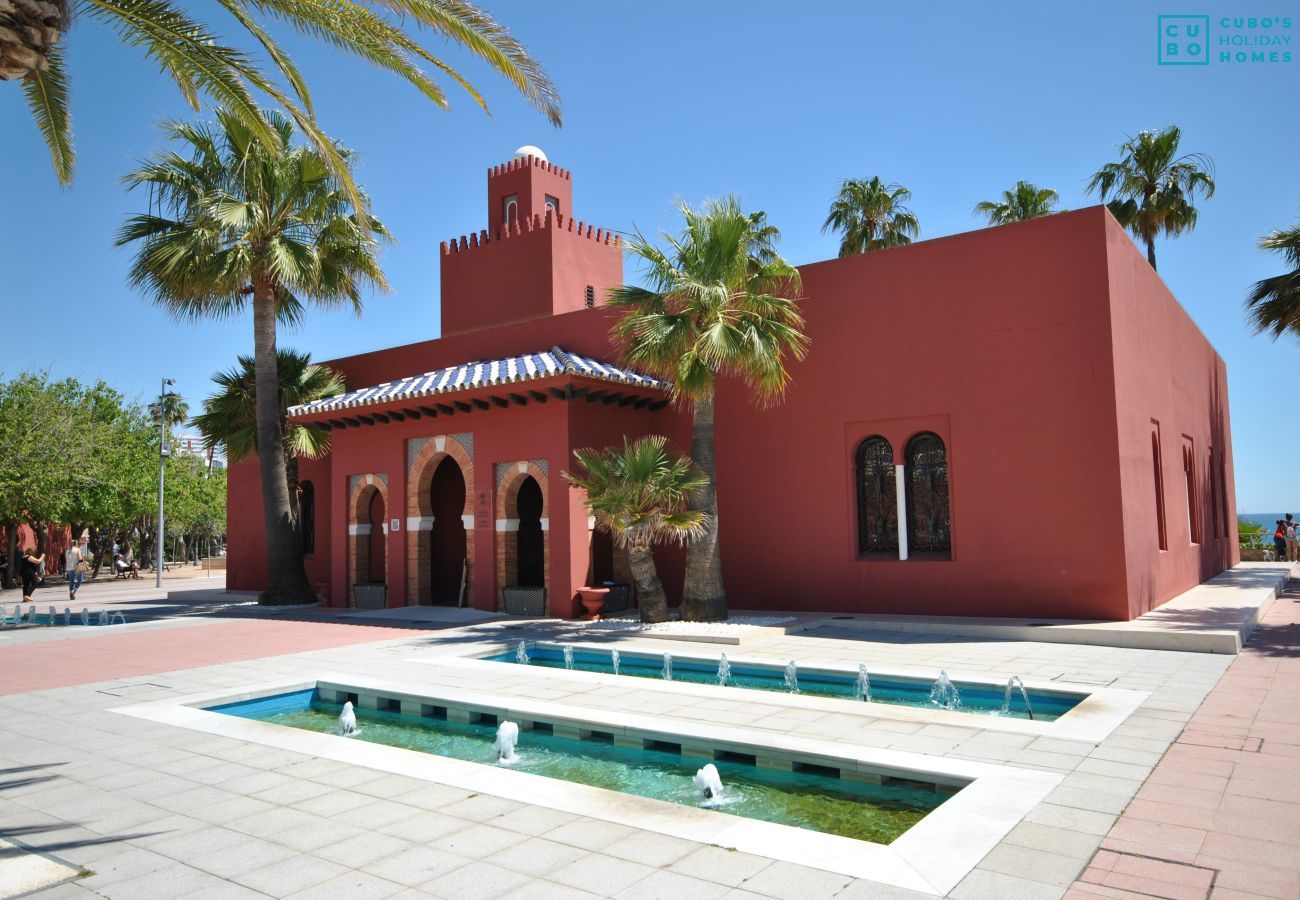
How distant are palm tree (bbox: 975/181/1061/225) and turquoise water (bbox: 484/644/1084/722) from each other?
71.2 feet

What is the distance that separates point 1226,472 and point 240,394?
25.1 meters

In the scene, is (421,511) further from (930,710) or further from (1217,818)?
(1217,818)

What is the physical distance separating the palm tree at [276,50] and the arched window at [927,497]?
8.87m

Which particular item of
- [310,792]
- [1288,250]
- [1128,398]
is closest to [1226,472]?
[1288,250]

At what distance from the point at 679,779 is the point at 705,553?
24.0 feet

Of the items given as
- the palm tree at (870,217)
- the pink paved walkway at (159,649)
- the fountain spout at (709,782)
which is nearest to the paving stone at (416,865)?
the fountain spout at (709,782)

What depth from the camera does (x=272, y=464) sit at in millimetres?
18375

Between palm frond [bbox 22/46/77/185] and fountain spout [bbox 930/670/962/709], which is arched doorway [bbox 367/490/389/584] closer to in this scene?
palm frond [bbox 22/46/77/185]

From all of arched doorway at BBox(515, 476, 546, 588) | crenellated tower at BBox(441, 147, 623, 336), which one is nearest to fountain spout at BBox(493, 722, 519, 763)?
arched doorway at BBox(515, 476, 546, 588)

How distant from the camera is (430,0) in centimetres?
618

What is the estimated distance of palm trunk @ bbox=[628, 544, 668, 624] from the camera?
13195 millimetres

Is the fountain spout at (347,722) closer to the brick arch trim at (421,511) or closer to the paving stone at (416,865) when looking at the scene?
the paving stone at (416,865)

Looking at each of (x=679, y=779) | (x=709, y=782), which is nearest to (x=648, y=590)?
(x=679, y=779)

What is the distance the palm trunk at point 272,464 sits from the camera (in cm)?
1823
